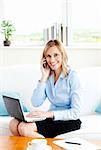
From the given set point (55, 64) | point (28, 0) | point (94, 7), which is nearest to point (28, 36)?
point (28, 0)

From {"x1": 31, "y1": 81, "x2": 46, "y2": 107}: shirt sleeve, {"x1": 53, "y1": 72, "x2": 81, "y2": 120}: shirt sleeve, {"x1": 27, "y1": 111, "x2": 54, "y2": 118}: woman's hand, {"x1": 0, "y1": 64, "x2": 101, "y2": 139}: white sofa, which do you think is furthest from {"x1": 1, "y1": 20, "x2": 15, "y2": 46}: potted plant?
{"x1": 27, "y1": 111, "x2": 54, "y2": 118}: woman's hand

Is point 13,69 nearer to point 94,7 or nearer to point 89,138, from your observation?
point 89,138

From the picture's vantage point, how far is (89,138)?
2469 mm

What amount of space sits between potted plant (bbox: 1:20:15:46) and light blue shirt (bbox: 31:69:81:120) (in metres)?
1.09

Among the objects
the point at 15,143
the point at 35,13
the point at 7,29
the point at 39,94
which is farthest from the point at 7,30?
the point at 15,143

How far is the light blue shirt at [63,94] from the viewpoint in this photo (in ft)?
8.20

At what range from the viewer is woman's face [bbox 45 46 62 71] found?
103 inches

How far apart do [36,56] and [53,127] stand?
1244 mm

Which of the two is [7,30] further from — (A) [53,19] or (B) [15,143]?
(B) [15,143]

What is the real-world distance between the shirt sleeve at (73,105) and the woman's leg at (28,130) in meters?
0.19

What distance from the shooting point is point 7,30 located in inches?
141

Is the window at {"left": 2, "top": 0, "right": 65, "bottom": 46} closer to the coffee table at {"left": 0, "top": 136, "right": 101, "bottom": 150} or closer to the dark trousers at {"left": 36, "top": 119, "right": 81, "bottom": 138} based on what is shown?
the dark trousers at {"left": 36, "top": 119, "right": 81, "bottom": 138}

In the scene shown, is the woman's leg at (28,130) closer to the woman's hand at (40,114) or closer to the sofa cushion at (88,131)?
the woman's hand at (40,114)

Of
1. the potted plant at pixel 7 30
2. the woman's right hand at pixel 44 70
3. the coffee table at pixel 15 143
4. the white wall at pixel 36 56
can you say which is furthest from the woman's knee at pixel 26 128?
the potted plant at pixel 7 30
